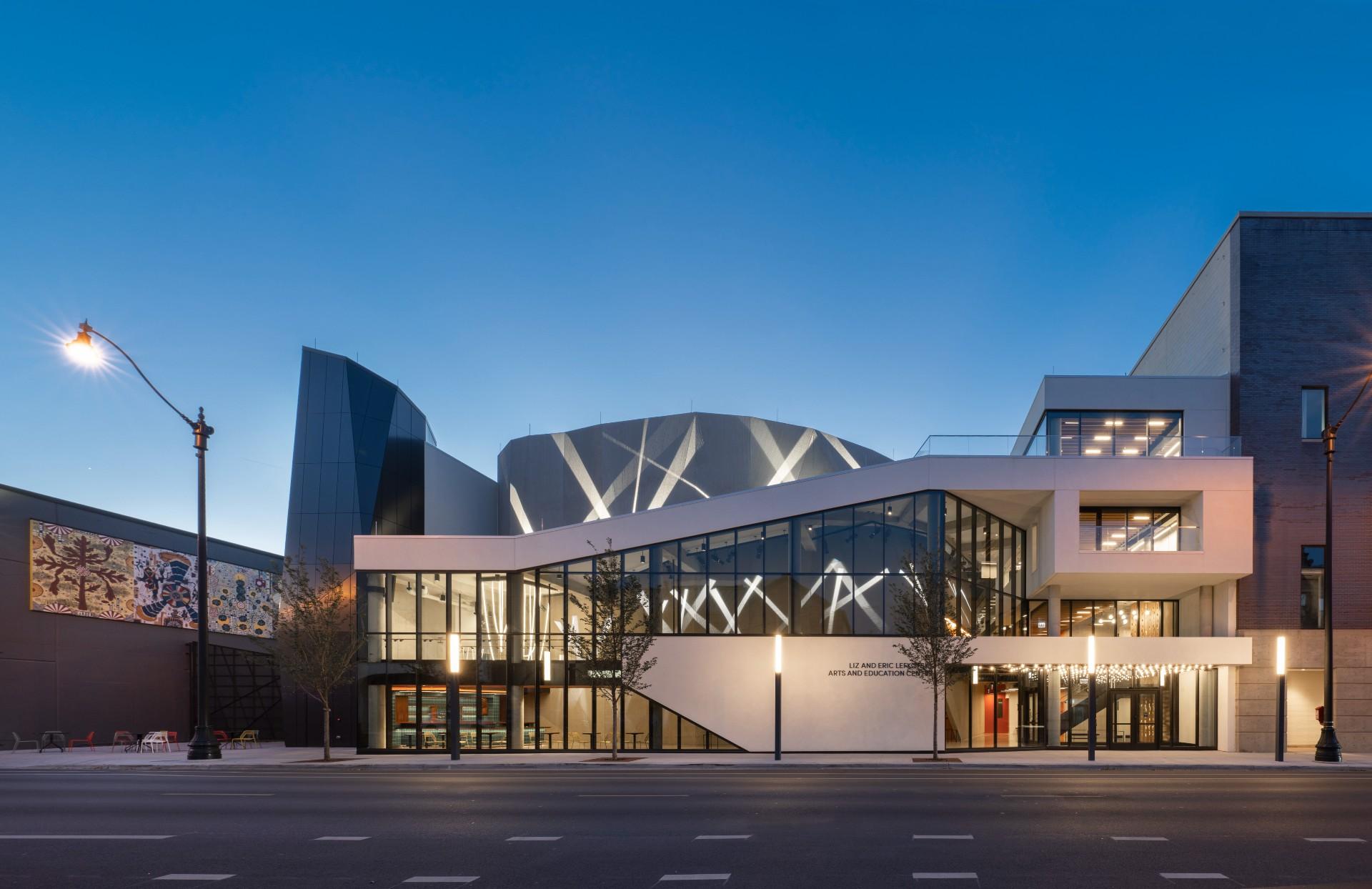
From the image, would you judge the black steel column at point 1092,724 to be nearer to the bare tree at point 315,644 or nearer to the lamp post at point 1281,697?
the lamp post at point 1281,697

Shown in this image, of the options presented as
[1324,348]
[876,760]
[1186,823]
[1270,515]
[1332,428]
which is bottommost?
[876,760]

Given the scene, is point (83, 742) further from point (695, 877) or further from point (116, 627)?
point (695, 877)

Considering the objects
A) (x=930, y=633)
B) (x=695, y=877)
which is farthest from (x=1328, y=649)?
(x=695, y=877)

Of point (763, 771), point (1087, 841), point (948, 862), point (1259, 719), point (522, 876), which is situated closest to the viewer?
point (522, 876)

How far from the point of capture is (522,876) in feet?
33.6

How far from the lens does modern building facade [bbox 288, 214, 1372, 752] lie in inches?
1144

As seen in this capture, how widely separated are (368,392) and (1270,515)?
3249 centimetres

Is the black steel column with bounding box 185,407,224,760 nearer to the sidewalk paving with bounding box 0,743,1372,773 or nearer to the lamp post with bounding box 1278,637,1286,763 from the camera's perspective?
the sidewalk paving with bounding box 0,743,1372,773

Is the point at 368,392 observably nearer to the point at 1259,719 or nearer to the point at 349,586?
the point at 349,586

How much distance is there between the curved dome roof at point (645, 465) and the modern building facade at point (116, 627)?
41.9ft

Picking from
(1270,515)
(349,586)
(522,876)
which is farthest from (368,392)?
(1270,515)

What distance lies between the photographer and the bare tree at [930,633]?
2642 centimetres

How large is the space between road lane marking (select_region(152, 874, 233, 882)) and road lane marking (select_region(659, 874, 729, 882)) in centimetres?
487

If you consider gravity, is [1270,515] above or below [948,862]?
above
